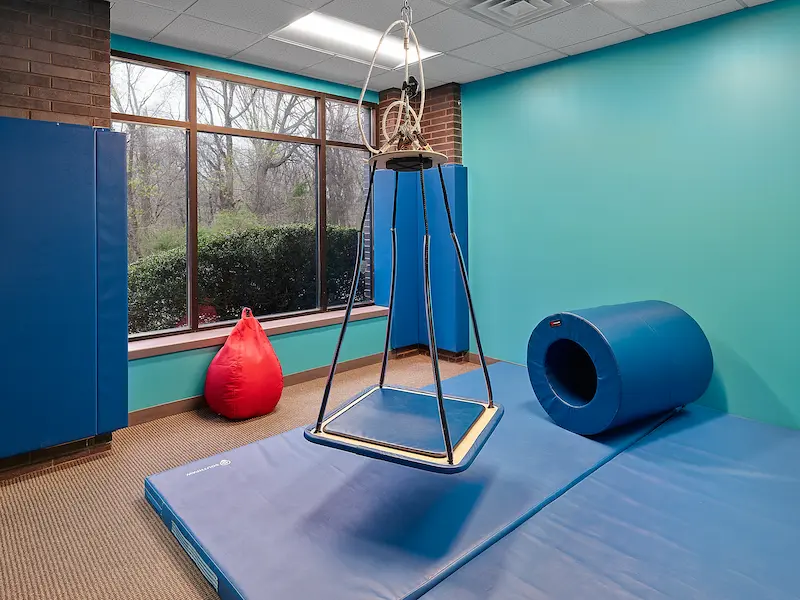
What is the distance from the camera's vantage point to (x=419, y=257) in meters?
5.71

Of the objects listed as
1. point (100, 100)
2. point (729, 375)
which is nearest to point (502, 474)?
point (729, 375)

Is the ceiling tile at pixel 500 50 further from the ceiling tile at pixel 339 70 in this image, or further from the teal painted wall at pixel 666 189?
the ceiling tile at pixel 339 70

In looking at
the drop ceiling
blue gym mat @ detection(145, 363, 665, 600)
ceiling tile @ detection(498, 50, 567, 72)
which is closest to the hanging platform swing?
blue gym mat @ detection(145, 363, 665, 600)

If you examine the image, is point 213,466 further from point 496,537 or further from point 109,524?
point 496,537

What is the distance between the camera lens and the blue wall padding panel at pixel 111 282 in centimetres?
321

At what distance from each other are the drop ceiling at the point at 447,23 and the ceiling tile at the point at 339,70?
30mm

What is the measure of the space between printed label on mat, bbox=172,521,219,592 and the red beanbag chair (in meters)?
1.47

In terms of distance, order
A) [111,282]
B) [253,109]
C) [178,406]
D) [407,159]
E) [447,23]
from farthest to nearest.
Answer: [253,109] → [178,406] → [447,23] → [111,282] → [407,159]

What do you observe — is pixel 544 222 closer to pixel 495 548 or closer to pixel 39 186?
pixel 495 548

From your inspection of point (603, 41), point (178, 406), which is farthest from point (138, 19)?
point (603, 41)

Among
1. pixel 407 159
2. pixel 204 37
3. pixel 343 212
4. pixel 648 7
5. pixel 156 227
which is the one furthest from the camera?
pixel 343 212

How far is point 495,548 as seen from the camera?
226 cm

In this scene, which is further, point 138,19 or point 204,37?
point 204,37

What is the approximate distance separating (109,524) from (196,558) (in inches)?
25.5
